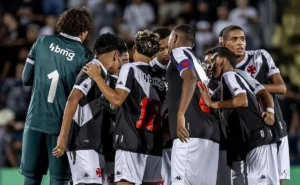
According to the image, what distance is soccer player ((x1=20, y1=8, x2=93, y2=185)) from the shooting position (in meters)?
8.97

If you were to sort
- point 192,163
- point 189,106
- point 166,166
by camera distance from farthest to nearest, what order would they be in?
point 166,166, point 189,106, point 192,163

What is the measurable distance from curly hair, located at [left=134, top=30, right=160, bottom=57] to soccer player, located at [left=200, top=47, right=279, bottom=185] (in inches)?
24.9

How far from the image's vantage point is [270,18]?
17.9 m

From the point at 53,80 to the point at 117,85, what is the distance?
28.5 inches

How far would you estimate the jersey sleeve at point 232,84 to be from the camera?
8.70 m

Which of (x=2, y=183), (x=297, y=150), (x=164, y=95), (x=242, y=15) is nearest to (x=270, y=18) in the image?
(x=242, y=15)

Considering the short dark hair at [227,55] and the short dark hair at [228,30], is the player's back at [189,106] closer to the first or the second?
the short dark hair at [227,55]

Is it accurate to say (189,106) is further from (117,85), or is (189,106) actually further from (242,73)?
(242,73)

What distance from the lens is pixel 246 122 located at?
902cm

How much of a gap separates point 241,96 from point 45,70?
2.06 metres

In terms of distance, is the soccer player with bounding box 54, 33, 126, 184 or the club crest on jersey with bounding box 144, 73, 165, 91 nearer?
the soccer player with bounding box 54, 33, 126, 184

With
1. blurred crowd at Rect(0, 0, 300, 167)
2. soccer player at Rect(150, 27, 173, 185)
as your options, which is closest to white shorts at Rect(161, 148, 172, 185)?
soccer player at Rect(150, 27, 173, 185)

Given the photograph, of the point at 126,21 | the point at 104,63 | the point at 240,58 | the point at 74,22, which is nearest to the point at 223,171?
the point at 240,58

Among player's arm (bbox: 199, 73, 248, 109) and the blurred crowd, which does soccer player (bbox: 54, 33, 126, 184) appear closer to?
player's arm (bbox: 199, 73, 248, 109)
